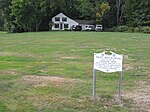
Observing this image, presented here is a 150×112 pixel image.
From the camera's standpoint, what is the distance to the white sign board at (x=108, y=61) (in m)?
6.55

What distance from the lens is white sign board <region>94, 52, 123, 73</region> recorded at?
21.5 ft

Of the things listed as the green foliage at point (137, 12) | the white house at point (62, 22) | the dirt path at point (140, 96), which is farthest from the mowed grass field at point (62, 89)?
the white house at point (62, 22)

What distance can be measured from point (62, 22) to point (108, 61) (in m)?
70.3

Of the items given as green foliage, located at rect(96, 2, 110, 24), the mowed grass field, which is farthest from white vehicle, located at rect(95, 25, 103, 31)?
the mowed grass field

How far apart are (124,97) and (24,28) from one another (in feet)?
207

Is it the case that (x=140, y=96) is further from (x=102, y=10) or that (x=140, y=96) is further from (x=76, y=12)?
(x=76, y=12)

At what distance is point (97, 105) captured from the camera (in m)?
6.48

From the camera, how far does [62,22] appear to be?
76.2 metres

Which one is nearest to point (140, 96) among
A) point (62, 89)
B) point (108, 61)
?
point (108, 61)

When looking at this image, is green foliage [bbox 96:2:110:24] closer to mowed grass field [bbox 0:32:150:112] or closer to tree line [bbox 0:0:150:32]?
tree line [bbox 0:0:150:32]

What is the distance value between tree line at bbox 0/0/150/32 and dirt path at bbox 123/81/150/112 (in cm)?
5486

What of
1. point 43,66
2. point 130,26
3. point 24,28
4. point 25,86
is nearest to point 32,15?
point 24,28

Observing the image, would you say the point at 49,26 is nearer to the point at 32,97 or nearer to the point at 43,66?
the point at 43,66

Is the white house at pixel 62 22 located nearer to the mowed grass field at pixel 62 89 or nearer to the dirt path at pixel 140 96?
the mowed grass field at pixel 62 89
